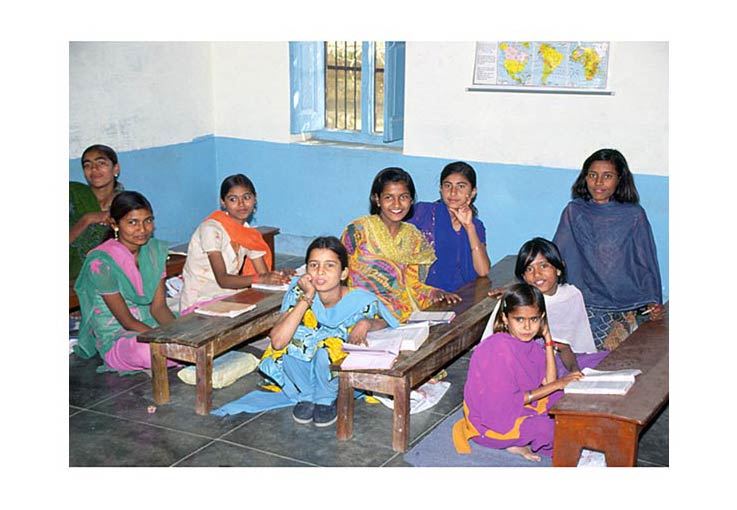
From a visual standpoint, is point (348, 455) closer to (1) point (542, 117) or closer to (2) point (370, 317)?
(2) point (370, 317)

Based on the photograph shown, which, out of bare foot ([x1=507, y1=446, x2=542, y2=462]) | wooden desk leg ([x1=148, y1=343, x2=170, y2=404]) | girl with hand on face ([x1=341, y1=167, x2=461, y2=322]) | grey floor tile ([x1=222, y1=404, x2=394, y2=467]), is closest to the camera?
bare foot ([x1=507, y1=446, x2=542, y2=462])

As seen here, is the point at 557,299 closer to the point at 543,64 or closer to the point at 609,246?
the point at 609,246

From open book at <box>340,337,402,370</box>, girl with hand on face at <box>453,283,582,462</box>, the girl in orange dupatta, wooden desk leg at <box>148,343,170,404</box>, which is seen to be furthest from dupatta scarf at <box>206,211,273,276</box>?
girl with hand on face at <box>453,283,582,462</box>

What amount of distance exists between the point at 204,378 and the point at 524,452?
171 cm

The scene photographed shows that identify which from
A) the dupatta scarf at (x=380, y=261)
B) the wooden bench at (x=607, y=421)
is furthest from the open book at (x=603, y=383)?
the dupatta scarf at (x=380, y=261)

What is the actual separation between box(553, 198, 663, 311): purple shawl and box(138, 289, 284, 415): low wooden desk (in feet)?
6.91

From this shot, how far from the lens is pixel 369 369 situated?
435 centimetres

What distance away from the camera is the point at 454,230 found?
5824mm

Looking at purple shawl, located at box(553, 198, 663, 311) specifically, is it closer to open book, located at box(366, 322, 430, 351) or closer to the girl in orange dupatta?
open book, located at box(366, 322, 430, 351)

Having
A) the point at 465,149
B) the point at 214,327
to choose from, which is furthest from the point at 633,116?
the point at 214,327

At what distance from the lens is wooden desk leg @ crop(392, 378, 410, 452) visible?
4.33 meters

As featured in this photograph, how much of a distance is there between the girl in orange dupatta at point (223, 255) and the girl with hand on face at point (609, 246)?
1.91m

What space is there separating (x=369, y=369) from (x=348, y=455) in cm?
44

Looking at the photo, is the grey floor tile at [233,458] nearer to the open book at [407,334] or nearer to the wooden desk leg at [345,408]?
the wooden desk leg at [345,408]
